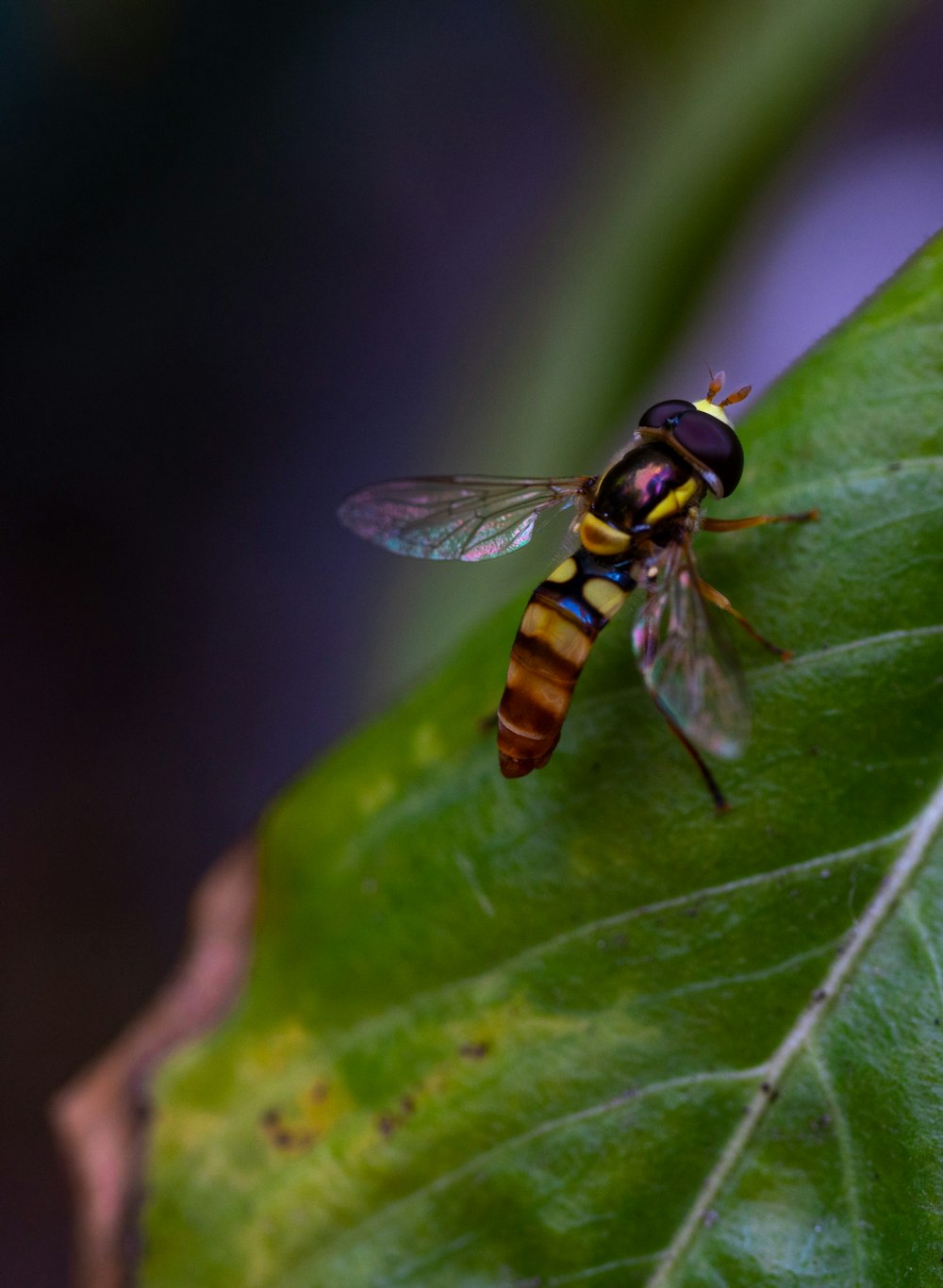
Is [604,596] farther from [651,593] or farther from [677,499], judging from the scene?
[677,499]

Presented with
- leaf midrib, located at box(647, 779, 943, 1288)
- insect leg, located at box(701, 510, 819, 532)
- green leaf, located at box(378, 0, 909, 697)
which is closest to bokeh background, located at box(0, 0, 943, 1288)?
green leaf, located at box(378, 0, 909, 697)

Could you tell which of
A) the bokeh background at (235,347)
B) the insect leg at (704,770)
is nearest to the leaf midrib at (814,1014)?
the insect leg at (704,770)

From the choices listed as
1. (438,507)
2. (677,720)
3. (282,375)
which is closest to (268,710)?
(282,375)

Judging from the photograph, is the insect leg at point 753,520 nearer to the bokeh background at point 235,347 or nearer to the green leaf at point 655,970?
the green leaf at point 655,970

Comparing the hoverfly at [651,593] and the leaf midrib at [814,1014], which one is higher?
the hoverfly at [651,593]

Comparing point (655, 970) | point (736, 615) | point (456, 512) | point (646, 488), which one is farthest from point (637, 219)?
point (655, 970)
